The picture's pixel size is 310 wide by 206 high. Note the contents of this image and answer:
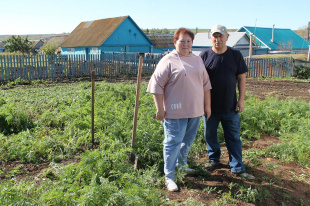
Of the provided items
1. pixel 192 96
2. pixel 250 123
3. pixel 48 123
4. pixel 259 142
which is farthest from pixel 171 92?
pixel 48 123

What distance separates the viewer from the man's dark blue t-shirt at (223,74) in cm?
335

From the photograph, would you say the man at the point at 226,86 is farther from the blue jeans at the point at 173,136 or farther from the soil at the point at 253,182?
the blue jeans at the point at 173,136

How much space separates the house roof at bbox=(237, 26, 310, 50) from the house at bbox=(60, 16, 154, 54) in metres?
19.9

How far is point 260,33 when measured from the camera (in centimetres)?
4506

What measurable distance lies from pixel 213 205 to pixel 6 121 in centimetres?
457

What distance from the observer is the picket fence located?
13.9 m

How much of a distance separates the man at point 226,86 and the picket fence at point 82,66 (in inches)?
506

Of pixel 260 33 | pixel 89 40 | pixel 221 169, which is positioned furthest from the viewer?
pixel 260 33

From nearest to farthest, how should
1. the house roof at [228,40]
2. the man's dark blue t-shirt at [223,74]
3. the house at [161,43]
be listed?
the man's dark blue t-shirt at [223,74], the house roof at [228,40], the house at [161,43]

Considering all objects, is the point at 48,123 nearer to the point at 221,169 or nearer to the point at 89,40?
the point at 221,169

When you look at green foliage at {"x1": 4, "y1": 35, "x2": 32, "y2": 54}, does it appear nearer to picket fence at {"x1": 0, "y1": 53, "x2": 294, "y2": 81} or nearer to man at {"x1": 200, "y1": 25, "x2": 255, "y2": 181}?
picket fence at {"x1": 0, "y1": 53, "x2": 294, "y2": 81}

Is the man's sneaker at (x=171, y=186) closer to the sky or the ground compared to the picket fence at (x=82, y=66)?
closer to the ground

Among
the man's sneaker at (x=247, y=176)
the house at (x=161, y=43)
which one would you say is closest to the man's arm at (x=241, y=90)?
the man's sneaker at (x=247, y=176)

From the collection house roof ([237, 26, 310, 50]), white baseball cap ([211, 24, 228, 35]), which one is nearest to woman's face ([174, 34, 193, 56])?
white baseball cap ([211, 24, 228, 35])
